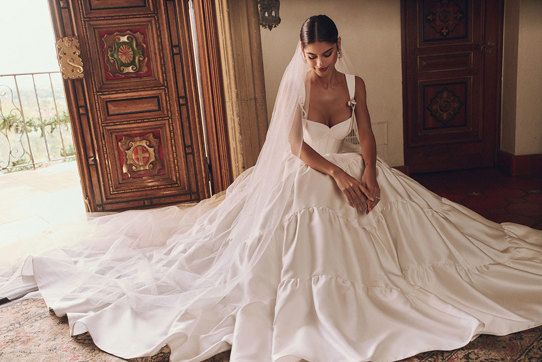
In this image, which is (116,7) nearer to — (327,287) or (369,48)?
(369,48)

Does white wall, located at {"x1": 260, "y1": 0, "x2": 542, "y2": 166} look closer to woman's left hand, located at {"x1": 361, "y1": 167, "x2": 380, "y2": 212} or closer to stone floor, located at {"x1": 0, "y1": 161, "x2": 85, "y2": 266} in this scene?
woman's left hand, located at {"x1": 361, "y1": 167, "x2": 380, "y2": 212}

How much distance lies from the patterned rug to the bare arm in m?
0.69

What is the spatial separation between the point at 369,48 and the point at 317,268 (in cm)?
276

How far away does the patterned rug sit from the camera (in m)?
1.66

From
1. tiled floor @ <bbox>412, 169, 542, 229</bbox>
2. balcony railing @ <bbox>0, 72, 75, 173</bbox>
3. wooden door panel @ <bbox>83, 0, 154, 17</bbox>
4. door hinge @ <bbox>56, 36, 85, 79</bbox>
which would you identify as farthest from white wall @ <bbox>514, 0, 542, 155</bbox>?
balcony railing @ <bbox>0, 72, 75, 173</bbox>

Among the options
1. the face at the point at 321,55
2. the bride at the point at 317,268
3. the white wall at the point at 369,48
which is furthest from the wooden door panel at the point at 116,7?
the face at the point at 321,55

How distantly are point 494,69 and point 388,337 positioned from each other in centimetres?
350

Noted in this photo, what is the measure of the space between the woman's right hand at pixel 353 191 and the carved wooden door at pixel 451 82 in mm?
2560

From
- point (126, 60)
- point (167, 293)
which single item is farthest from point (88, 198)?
point (167, 293)

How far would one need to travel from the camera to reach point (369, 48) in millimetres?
4078

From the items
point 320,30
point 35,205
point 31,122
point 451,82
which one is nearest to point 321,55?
point 320,30

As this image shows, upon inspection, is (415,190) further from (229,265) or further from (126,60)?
(126,60)

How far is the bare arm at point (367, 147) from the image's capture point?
2.08m

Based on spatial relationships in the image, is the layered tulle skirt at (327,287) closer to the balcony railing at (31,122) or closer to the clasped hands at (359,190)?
the clasped hands at (359,190)
